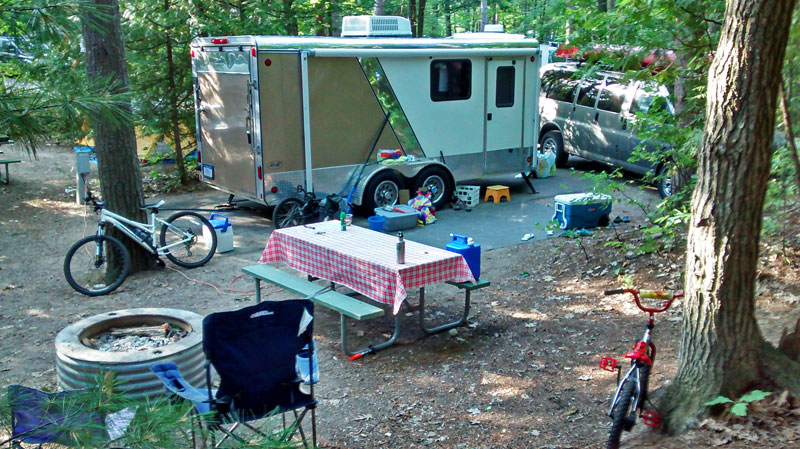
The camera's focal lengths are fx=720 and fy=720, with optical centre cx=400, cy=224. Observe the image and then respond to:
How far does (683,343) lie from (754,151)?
111 cm

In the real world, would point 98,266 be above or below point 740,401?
below

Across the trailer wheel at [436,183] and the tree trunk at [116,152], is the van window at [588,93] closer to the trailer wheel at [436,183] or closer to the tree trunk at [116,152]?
the trailer wheel at [436,183]

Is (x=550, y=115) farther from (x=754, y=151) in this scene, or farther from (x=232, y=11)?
(x=754, y=151)

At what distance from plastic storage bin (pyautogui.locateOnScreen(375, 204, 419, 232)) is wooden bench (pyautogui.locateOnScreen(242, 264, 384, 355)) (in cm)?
291

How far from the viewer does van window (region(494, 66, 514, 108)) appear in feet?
37.4

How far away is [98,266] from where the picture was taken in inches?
292

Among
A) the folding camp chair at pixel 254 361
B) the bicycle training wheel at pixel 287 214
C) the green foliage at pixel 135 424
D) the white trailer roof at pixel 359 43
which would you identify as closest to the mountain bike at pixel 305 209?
the bicycle training wheel at pixel 287 214

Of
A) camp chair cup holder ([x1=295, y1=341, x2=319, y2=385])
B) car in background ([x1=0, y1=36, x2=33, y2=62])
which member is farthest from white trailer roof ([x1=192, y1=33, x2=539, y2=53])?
car in background ([x1=0, y1=36, x2=33, y2=62])

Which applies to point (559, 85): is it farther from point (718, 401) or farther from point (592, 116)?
point (718, 401)

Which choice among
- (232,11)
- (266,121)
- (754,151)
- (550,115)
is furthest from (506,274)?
(232,11)

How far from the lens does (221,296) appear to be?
723cm

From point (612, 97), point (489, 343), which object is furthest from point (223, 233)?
point (612, 97)

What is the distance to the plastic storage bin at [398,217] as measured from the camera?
9547 millimetres

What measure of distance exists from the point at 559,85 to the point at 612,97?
173 cm
